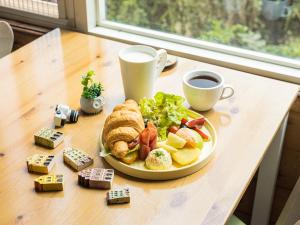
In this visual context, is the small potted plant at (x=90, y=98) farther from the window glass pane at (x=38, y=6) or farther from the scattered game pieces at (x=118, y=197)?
the window glass pane at (x=38, y=6)

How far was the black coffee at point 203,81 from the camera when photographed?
1.15 m

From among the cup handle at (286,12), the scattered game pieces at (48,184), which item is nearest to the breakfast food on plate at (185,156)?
the scattered game pieces at (48,184)

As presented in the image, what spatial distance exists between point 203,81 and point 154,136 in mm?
245

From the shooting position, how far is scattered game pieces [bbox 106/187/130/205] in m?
0.90

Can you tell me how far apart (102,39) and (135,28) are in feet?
0.44

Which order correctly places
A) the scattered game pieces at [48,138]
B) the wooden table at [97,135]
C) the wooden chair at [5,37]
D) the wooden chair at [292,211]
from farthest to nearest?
the wooden chair at [5,37] < the wooden chair at [292,211] < the scattered game pieces at [48,138] < the wooden table at [97,135]

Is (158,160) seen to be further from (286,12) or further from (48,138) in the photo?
(286,12)

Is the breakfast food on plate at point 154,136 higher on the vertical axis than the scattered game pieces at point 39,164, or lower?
higher

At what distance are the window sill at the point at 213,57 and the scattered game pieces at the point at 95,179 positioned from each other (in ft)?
2.03

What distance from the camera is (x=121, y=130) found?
99 centimetres

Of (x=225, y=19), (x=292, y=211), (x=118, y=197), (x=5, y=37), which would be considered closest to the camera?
(x=118, y=197)

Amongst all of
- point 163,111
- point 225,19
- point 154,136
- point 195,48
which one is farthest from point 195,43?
point 154,136

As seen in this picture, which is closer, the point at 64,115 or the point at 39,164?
the point at 39,164

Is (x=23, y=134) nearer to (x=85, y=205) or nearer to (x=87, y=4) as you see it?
(x=85, y=205)
